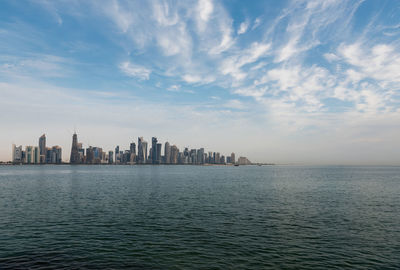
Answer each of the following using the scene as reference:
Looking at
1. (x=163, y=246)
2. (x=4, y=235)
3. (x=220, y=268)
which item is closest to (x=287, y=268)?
(x=220, y=268)

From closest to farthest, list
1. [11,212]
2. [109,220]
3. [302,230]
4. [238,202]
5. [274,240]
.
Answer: [274,240] → [302,230] → [109,220] → [11,212] → [238,202]

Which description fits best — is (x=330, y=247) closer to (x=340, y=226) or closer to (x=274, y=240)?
(x=274, y=240)

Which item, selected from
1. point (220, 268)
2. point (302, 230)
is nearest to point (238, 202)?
point (302, 230)

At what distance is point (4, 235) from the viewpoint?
1470 inches

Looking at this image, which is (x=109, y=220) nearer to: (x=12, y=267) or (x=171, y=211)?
(x=171, y=211)

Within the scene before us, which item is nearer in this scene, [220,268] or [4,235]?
[220,268]

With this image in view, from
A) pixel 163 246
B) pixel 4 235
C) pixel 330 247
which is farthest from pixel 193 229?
pixel 4 235

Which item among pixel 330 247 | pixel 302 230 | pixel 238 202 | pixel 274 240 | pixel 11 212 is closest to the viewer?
pixel 330 247

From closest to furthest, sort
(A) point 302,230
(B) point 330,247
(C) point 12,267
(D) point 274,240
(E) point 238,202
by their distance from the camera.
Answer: (C) point 12,267 < (B) point 330,247 < (D) point 274,240 < (A) point 302,230 < (E) point 238,202

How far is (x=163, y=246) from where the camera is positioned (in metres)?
33.4

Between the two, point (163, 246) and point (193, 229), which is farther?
point (193, 229)

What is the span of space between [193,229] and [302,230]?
17.3 meters

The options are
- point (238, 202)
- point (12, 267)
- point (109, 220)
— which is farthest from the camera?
point (238, 202)

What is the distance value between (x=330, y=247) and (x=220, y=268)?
15862 mm
